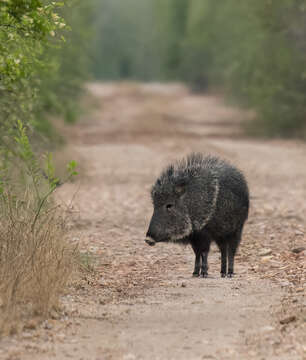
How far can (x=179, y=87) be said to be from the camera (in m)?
65.2

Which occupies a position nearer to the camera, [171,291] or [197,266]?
[171,291]

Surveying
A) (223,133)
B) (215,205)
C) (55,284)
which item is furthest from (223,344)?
(223,133)

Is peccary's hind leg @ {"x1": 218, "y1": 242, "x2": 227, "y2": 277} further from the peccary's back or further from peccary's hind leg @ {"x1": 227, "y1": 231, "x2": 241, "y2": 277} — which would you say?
the peccary's back

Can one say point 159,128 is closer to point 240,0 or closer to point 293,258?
point 240,0

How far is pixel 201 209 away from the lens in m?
6.68

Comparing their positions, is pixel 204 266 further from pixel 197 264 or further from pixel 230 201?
pixel 230 201

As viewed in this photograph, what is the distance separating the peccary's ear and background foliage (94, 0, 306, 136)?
1406 centimetres

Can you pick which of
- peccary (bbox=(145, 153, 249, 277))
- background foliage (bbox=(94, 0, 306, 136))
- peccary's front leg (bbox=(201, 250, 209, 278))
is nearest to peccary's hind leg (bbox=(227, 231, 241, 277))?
peccary (bbox=(145, 153, 249, 277))

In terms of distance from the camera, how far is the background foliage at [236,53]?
22344mm

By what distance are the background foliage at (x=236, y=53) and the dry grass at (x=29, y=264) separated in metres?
14.9

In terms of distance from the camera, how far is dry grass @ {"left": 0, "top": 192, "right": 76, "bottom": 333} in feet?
17.6

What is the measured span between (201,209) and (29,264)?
173 centimetres

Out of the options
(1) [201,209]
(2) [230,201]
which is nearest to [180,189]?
(1) [201,209]

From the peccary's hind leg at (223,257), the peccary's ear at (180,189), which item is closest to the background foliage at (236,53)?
the peccary's hind leg at (223,257)
